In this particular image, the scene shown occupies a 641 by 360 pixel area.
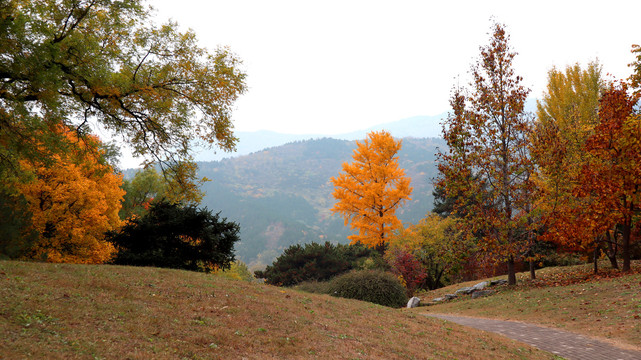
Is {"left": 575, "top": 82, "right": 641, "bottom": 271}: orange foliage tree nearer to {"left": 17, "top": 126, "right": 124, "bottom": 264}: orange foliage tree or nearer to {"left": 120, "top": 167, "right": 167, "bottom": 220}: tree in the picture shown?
{"left": 17, "top": 126, "right": 124, "bottom": 264}: orange foliage tree

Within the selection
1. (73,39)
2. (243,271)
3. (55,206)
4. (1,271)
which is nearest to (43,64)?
(73,39)

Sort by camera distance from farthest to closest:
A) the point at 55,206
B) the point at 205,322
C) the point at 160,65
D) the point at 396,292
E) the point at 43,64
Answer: the point at 55,206, the point at 396,292, the point at 160,65, the point at 43,64, the point at 205,322

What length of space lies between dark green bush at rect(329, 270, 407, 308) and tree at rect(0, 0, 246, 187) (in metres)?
9.74

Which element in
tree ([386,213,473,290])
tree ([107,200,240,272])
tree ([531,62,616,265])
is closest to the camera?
tree ([531,62,616,265])

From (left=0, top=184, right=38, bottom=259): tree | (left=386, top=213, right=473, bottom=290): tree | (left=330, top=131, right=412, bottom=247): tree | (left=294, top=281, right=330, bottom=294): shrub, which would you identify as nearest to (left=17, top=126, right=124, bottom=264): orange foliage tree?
(left=0, top=184, right=38, bottom=259): tree

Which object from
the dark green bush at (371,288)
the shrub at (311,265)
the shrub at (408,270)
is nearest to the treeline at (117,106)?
the dark green bush at (371,288)

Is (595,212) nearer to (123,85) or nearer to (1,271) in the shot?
(123,85)

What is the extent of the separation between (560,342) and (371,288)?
9.03 m

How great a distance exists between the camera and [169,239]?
18.6 m

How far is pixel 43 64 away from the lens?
8.66 m

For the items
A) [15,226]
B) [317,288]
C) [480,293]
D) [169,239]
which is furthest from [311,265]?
[15,226]

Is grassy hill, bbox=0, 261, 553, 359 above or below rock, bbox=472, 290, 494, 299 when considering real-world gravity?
above

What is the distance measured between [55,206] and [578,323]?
83.0 feet

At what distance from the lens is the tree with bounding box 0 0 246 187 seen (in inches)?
348
